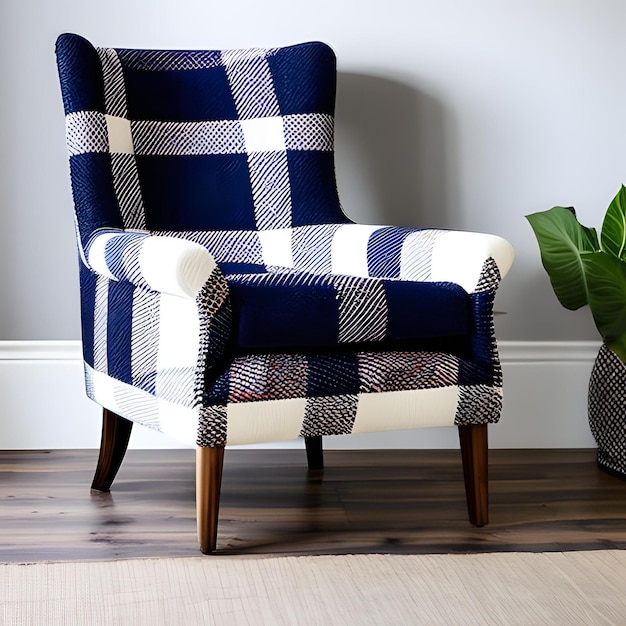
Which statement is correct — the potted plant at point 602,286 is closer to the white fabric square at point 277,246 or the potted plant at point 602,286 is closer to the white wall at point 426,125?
the white wall at point 426,125

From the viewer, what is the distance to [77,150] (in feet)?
6.00

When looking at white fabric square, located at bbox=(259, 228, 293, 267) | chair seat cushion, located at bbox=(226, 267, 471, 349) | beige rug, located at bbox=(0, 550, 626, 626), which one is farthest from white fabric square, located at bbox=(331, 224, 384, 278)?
beige rug, located at bbox=(0, 550, 626, 626)

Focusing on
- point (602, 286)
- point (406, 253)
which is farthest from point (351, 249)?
point (602, 286)

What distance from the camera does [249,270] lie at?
1.92 m

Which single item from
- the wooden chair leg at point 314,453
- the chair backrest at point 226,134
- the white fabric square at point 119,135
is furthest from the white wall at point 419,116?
the wooden chair leg at point 314,453

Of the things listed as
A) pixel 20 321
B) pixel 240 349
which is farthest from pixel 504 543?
pixel 20 321

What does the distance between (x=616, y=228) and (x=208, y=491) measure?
3.51 feet

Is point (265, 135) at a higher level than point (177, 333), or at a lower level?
higher

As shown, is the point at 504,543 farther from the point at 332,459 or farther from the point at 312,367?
the point at 332,459

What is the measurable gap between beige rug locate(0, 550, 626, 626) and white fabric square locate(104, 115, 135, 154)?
0.89 m

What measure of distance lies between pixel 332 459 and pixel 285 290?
0.82m

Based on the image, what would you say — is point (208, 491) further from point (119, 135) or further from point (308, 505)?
point (119, 135)

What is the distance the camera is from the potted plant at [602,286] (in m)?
1.84

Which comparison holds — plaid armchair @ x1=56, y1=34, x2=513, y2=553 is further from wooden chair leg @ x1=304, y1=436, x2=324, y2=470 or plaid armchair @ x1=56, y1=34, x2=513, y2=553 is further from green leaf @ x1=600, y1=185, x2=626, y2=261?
green leaf @ x1=600, y1=185, x2=626, y2=261
